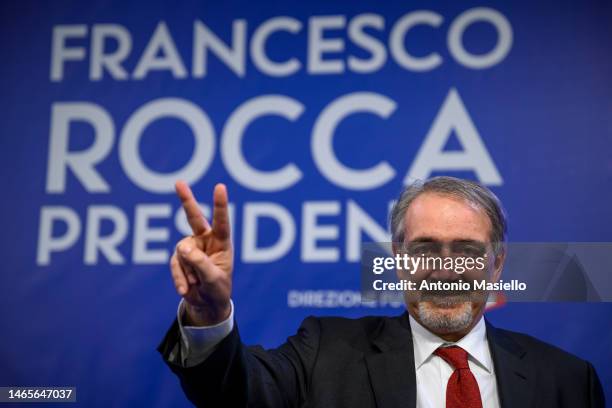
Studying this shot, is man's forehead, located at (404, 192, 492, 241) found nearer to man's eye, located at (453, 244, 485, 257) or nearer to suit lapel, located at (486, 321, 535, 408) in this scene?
man's eye, located at (453, 244, 485, 257)

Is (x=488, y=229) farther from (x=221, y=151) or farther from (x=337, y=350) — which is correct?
(x=221, y=151)

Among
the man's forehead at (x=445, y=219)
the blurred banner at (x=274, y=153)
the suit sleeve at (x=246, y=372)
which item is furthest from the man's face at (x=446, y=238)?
the blurred banner at (x=274, y=153)

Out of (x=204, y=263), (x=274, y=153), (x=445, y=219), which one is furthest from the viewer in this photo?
(x=274, y=153)

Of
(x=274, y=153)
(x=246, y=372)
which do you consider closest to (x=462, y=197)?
(x=246, y=372)

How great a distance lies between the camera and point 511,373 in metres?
1.63

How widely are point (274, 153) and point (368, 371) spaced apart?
1035mm

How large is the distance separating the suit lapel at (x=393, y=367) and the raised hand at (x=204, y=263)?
0.39 m

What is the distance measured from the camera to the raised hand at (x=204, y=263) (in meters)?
1.28

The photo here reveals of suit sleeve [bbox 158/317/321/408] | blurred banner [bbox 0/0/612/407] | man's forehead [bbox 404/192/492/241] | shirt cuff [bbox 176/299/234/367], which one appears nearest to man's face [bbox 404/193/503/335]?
man's forehead [bbox 404/192/492/241]

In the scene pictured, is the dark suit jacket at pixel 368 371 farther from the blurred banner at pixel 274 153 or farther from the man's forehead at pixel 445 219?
the blurred banner at pixel 274 153

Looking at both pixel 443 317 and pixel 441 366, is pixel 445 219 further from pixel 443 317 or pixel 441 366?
pixel 441 366

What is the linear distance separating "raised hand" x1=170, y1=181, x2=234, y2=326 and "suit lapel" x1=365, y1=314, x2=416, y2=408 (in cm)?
39

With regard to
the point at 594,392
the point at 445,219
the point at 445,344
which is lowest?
the point at 594,392

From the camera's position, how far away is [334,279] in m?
2.36
